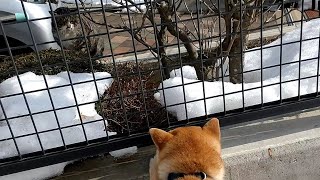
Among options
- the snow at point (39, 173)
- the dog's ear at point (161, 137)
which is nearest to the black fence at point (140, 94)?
the snow at point (39, 173)

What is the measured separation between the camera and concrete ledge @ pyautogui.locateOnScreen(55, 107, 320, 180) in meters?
2.77

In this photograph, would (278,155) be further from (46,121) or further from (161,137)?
(46,121)

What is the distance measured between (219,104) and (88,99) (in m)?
0.89

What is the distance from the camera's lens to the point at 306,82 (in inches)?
121

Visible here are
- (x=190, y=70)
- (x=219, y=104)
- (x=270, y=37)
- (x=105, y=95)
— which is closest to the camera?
(x=219, y=104)

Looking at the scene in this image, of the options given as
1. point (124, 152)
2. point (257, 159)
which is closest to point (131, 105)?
point (124, 152)

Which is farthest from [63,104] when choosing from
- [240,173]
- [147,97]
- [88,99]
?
[240,173]

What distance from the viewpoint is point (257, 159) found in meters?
2.78

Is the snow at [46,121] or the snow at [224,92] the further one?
the snow at [224,92]

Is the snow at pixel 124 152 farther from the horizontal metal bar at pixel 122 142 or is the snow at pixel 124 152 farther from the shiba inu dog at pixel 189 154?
the shiba inu dog at pixel 189 154

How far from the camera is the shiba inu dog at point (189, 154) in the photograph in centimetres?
211

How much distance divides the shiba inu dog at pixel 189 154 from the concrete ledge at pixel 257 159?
481mm

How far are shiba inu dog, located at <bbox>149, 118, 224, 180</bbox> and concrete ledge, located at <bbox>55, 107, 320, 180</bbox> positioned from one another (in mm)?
481

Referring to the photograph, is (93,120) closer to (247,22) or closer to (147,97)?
(147,97)
